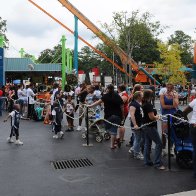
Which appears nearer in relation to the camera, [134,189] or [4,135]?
[134,189]

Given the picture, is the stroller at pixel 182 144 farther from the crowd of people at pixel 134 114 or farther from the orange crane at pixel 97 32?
the orange crane at pixel 97 32

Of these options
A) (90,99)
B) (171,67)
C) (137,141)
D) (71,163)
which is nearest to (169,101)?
(137,141)

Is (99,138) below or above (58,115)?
below

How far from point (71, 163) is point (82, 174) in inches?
40.8

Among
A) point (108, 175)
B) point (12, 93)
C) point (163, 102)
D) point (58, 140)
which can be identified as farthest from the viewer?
point (12, 93)

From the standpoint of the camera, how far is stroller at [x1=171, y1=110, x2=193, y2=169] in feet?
25.1

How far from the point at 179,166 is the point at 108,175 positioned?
1.57m

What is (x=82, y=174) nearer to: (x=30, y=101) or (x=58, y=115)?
(x=58, y=115)

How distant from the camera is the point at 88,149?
9.93 metres

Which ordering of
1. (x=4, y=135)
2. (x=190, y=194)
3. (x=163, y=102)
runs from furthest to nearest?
(x=4, y=135)
(x=163, y=102)
(x=190, y=194)

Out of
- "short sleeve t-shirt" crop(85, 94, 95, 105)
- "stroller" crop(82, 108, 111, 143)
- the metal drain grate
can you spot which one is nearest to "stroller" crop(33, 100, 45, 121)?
"short sleeve t-shirt" crop(85, 94, 95, 105)

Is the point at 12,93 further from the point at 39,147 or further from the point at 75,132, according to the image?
the point at 39,147

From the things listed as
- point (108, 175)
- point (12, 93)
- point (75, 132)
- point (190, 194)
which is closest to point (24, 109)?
point (12, 93)

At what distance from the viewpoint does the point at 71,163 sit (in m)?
8.30
